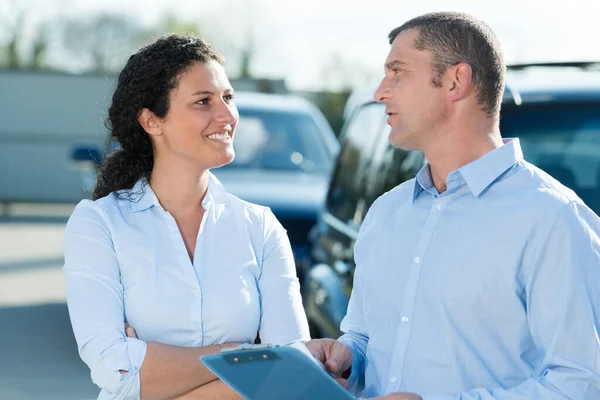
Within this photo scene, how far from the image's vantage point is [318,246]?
20.8 feet

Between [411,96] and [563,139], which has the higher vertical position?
[411,96]

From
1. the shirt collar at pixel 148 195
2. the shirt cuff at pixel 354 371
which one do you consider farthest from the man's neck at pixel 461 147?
the shirt collar at pixel 148 195

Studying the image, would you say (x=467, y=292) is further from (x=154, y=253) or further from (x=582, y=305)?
(x=154, y=253)

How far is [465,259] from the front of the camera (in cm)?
270

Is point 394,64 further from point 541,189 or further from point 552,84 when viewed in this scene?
point 552,84

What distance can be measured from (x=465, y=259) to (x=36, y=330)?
8.05 m

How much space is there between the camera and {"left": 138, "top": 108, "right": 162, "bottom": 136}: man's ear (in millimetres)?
3422

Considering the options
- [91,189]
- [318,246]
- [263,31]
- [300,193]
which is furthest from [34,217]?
[91,189]

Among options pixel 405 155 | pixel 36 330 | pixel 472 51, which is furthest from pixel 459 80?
pixel 36 330

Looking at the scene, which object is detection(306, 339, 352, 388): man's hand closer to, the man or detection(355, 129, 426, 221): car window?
the man

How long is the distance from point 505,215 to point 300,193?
538 centimetres

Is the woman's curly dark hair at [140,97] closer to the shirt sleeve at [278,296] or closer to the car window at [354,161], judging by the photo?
the shirt sleeve at [278,296]

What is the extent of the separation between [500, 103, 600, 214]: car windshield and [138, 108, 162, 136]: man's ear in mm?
1568

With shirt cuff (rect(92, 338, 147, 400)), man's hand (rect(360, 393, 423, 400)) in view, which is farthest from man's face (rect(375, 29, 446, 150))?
shirt cuff (rect(92, 338, 147, 400))
